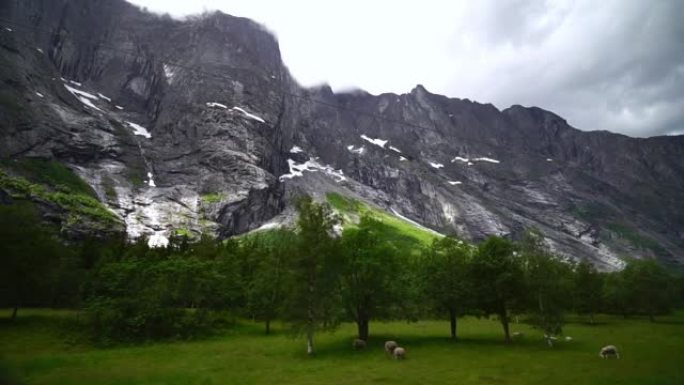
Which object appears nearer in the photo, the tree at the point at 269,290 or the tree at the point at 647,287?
the tree at the point at 269,290

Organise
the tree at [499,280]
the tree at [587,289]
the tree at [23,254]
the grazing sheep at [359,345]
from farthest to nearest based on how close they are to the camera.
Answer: the tree at [587,289] < the tree at [499,280] < the tree at [23,254] < the grazing sheep at [359,345]

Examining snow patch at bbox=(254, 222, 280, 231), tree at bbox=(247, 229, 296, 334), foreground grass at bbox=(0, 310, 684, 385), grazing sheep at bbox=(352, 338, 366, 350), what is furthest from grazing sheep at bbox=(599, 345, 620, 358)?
snow patch at bbox=(254, 222, 280, 231)

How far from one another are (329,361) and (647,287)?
246ft

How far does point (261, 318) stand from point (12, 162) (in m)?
139

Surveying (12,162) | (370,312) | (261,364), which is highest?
(12,162)

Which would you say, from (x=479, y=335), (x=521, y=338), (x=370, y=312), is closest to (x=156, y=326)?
(x=370, y=312)

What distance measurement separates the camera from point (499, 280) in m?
43.6

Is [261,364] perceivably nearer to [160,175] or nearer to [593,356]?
[593,356]

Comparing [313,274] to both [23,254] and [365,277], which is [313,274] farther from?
[23,254]

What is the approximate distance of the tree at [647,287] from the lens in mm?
79438

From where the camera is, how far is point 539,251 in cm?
4559

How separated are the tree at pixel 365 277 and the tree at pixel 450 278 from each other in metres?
5.73

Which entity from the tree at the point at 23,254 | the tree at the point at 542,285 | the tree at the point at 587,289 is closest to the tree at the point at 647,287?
the tree at the point at 587,289

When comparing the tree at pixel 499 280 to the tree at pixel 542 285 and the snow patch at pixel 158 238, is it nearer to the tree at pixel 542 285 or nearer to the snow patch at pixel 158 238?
the tree at pixel 542 285
